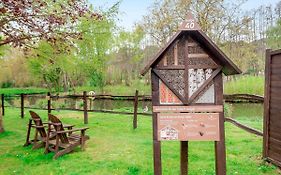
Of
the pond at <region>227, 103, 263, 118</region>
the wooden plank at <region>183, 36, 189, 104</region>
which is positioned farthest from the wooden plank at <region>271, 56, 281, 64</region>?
the pond at <region>227, 103, 263, 118</region>

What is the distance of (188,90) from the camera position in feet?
13.7

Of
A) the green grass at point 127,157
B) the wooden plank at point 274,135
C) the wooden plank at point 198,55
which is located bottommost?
the green grass at point 127,157

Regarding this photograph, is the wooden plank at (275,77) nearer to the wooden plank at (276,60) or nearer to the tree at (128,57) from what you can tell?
the wooden plank at (276,60)

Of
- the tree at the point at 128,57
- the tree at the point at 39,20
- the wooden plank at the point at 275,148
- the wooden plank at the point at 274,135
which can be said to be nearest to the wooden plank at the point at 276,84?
the wooden plank at the point at 274,135

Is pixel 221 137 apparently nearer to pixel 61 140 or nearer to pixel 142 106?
pixel 61 140

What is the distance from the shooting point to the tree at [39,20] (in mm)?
8516

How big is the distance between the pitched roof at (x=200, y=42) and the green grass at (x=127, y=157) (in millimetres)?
2318

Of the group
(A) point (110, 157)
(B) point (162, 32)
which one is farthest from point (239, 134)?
(B) point (162, 32)

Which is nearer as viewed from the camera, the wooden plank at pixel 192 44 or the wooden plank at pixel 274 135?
the wooden plank at pixel 192 44

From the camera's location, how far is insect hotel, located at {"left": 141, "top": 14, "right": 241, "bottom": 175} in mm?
4113

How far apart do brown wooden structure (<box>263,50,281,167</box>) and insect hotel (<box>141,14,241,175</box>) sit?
197 cm

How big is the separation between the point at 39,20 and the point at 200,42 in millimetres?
6305

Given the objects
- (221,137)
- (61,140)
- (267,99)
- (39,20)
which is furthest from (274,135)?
(39,20)

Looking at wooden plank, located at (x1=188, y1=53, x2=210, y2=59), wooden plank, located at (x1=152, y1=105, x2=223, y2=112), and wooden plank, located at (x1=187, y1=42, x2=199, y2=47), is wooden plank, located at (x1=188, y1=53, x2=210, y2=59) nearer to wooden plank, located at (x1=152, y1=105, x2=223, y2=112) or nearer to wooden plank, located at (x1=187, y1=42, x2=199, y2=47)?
wooden plank, located at (x1=187, y1=42, x2=199, y2=47)
